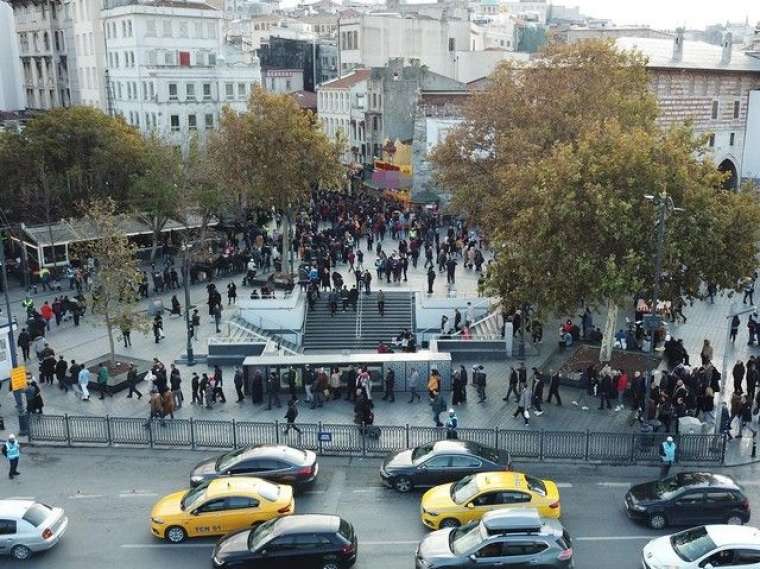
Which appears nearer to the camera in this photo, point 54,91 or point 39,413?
point 39,413

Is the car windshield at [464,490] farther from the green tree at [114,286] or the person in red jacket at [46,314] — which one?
the person in red jacket at [46,314]

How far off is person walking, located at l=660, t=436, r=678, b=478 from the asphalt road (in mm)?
319

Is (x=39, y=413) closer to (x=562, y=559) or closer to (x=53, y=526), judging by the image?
(x=53, y=526)

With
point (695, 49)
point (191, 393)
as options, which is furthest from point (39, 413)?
point (695, 49)

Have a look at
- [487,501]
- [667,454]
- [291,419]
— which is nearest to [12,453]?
[291,419]

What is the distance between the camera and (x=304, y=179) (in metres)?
36.2

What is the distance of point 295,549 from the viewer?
1491 centimetres

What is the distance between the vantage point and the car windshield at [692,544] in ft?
47.2

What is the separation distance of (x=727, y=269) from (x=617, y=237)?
3990 mm

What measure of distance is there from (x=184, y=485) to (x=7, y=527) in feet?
14.5

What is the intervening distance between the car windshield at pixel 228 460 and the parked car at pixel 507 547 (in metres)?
5.49

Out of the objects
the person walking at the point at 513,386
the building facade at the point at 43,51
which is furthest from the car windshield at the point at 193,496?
the building facade at the point at 43,51

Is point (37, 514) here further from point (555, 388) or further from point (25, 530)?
point (555, 388)

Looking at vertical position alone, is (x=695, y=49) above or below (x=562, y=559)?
above
